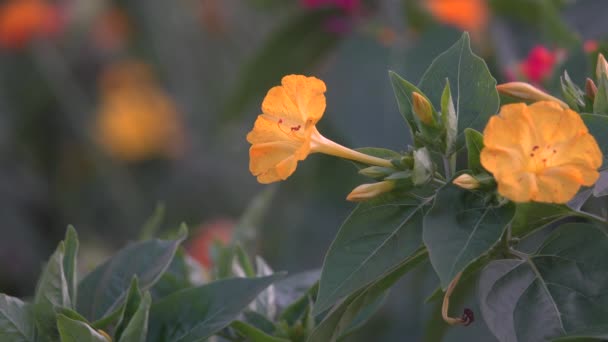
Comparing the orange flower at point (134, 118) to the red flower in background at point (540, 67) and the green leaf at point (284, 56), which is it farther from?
the red flower in background at point (540, 67)

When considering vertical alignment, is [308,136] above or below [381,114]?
above

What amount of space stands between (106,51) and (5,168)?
0.46 m

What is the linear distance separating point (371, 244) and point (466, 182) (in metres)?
0.07

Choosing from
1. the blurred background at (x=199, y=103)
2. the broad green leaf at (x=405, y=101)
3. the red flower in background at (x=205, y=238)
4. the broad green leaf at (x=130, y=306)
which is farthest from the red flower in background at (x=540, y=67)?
the red flower in background at (x=205, y=238)

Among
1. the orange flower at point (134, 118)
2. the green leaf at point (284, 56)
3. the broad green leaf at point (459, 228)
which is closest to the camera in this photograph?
the broad green leaf at point (459, 228)

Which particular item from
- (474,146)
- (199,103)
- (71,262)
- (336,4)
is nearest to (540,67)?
(474,146)

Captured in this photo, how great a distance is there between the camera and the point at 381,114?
1.25 meters

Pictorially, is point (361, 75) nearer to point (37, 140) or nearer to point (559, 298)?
point (559, 298)

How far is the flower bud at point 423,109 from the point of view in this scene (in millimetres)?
562

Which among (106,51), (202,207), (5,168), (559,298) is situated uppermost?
(559,298)

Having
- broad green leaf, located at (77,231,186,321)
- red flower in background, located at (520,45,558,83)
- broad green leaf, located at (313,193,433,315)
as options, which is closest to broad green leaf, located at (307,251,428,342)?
broad green leaf, located at (313,193,433,315)

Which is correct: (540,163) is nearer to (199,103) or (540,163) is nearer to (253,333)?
(253,333)

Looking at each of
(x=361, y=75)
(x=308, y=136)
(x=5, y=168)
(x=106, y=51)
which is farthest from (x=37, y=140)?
(x=308, y=136)

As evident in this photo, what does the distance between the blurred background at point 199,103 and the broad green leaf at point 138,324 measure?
668 mm
